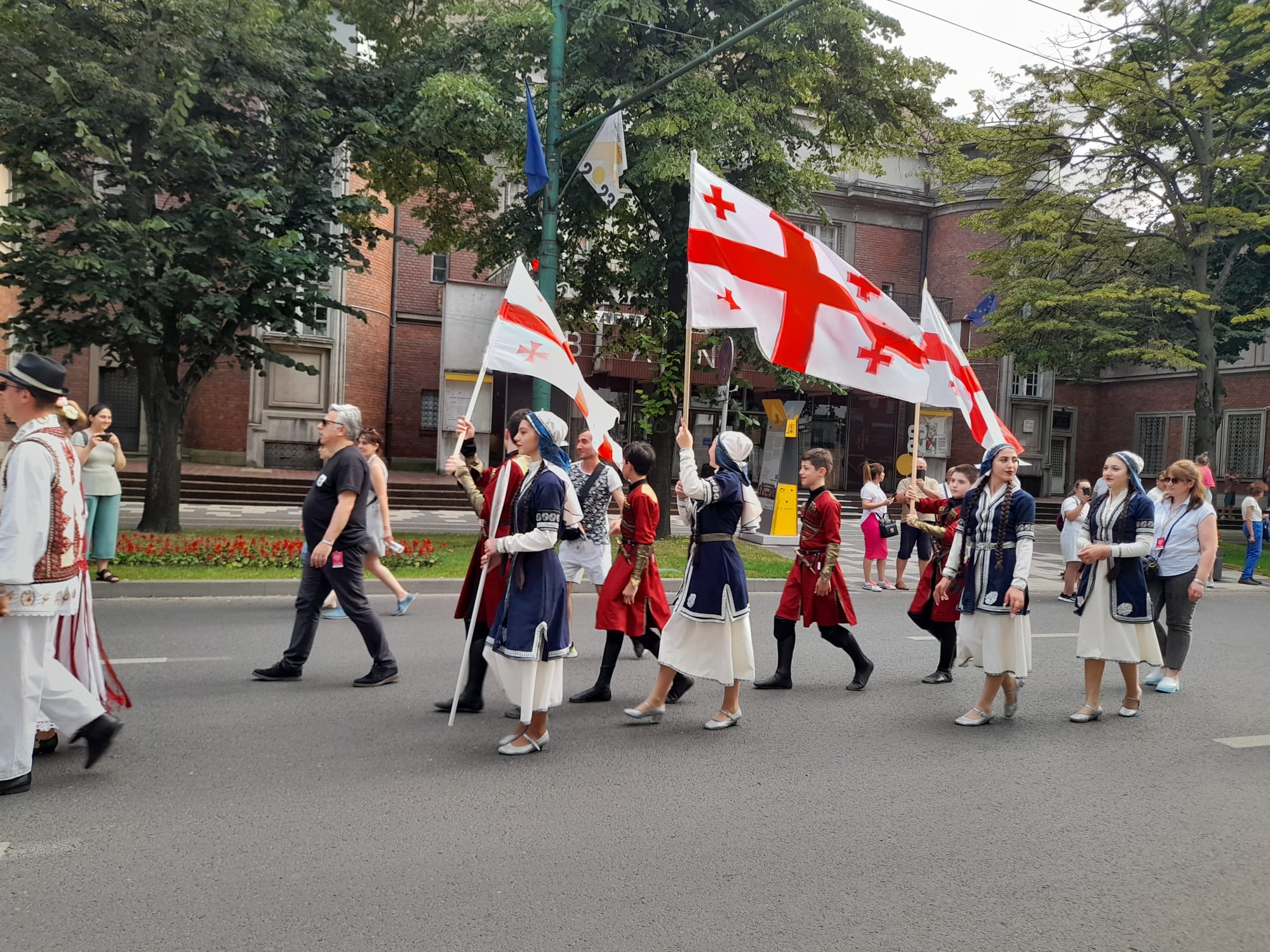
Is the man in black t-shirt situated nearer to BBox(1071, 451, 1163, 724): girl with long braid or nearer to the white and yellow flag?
BBox(1071, 451, 1163, 724): girl with long braid

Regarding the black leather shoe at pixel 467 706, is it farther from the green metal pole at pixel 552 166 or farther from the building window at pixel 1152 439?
the building window at pixel 1152 439

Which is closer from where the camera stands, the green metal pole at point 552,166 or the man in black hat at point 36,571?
the man in black hat at point 36,571

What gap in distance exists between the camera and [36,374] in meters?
4.60

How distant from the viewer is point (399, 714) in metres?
6.36

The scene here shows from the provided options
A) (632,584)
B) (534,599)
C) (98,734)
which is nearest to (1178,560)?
(632,584)

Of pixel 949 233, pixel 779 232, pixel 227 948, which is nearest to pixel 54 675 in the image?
pixel 227 948

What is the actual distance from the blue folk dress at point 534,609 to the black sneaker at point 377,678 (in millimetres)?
1789

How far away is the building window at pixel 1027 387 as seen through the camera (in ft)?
119

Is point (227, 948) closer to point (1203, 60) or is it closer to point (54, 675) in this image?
point (54, 675)

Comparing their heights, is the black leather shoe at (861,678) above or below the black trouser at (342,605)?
below

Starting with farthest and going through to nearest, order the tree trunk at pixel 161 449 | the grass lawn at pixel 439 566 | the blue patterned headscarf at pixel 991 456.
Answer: the tree trunk at pixel 161 449 → the grass lawn at pixel 439 566 → the blue patterned headscarf at pixel 991 456

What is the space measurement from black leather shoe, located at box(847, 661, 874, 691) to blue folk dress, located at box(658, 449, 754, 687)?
5.13 ft

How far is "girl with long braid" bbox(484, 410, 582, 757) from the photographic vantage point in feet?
17.8

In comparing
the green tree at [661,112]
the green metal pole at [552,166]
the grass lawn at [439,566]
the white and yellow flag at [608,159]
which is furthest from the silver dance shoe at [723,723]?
the green tree at [661,112]
